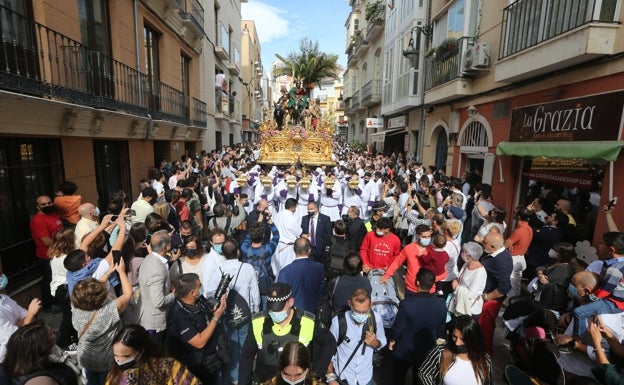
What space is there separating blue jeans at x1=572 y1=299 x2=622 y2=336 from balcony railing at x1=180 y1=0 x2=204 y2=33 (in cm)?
1410

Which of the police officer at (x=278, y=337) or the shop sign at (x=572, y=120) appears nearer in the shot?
the police officer at (x=278, y=337)

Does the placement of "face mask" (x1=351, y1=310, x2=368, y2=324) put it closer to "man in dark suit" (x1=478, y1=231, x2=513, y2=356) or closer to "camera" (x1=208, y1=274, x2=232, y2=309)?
"camera" (x1=208, y1=274, x2=232, y2=309)

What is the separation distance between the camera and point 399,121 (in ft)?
54.6

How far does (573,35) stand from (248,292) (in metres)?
6.54

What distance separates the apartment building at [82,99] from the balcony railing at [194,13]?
0.36ft

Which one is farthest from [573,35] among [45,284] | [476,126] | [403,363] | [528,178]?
[45,284]

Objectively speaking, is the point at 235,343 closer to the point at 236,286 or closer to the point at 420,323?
the point at 236,286

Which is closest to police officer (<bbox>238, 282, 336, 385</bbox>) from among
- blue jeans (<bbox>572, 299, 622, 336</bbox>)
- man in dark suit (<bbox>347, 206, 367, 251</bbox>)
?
blue jeans (<bbox>572, 299, 622, 336</bbox>)

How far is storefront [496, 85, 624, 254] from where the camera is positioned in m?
5.21

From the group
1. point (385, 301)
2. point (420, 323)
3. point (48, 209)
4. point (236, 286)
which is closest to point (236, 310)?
point (236, 286)

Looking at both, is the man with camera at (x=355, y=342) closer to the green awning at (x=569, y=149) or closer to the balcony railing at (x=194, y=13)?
the green awning at (x=569, y=149)

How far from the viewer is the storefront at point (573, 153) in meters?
5.21

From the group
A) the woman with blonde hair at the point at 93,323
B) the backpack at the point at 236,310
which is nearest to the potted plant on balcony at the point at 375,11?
the backpack at the point at 236,310

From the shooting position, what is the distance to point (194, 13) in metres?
14.2
